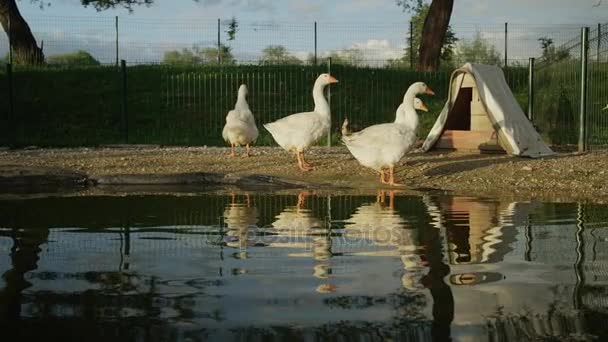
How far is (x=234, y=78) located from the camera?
2634 cm

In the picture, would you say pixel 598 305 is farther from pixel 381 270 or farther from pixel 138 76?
pixel 138 76

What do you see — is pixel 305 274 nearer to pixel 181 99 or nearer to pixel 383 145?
pixel 383 145

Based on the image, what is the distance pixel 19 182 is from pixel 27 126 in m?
11.3

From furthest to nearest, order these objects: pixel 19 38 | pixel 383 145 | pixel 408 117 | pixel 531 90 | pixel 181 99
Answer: pixel 19 38, pixel 181 99, pixel 531 90, pixel 408 117, pixel 383 145

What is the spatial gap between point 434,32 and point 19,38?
15800 mm

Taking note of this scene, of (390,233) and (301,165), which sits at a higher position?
(301,165)

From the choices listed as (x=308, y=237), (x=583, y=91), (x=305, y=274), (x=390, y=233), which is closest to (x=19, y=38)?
(x=583, y=91)

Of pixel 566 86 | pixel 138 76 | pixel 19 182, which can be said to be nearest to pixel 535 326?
pixel 19 182

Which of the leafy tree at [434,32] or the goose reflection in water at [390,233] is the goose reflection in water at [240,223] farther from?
the leafy tree at [434,32]

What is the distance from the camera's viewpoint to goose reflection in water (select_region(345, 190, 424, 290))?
18.1 feet

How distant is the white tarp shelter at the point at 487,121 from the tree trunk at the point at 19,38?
17.8m

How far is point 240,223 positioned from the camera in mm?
8133

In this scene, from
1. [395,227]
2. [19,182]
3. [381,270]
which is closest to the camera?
[381,270]

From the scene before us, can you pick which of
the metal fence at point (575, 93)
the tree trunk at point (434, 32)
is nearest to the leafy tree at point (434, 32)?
the tree trunk at point (434, 32)
